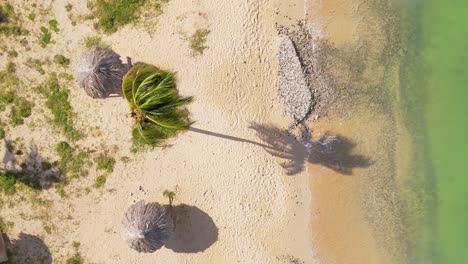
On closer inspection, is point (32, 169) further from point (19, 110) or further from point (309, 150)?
point (309, 150)

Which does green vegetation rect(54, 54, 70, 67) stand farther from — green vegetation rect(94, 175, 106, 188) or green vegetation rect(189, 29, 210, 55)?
green vegetation rect(189, 29, 210, 55)

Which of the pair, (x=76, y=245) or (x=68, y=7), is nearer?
(x=68, y=7)

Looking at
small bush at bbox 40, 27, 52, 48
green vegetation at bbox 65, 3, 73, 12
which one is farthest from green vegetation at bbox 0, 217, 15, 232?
green vegetation at bbox 65, 3, 73, 12

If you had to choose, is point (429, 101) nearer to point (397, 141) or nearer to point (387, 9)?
point (397, 141)

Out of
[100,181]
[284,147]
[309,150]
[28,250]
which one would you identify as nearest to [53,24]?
[100,181]

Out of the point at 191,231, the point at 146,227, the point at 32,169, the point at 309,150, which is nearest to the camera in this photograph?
the point at 146,227

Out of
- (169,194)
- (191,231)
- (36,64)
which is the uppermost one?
(36,64)
